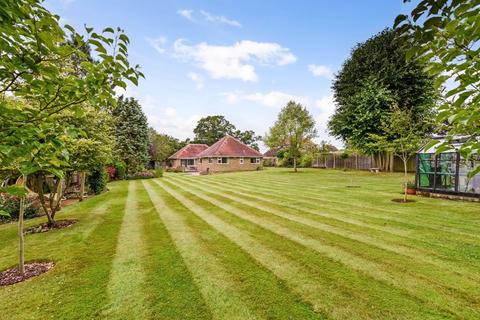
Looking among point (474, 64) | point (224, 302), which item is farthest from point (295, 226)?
point (474, 64)

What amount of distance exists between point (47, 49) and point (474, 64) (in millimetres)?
3458

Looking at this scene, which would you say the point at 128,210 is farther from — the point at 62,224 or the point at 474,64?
the point at 474,64

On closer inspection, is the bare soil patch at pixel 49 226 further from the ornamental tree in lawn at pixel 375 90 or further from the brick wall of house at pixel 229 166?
the brick wall of house at pixel 229 166

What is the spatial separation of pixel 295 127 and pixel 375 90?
10.4m

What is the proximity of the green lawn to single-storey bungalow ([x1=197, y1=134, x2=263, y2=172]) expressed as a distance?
102ft

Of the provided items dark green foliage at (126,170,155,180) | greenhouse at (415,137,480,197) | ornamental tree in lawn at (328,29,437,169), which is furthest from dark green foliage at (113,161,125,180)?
greenhouse at (415,137,480,197)

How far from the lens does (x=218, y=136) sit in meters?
77.6

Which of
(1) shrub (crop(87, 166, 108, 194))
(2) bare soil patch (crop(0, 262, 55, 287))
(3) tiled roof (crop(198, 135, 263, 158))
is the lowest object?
(2) bare soil patch (crop(0, 262, 55, 287))

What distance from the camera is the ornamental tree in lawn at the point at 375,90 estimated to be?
24.9 m

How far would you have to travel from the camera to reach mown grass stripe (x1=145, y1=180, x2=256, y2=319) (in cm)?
365

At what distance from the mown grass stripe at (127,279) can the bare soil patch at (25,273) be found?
1.43m

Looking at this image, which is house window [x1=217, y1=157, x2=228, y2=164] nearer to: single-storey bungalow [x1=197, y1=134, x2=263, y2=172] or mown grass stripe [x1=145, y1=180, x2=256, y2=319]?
single-storey bungalow [x1=197, y1=134, x2=263, y2=172]

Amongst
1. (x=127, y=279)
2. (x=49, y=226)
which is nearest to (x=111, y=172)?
(x=49, y=226)

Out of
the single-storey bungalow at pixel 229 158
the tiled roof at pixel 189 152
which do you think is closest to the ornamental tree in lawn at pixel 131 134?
the single-storey bungalow at pixel 229 158
